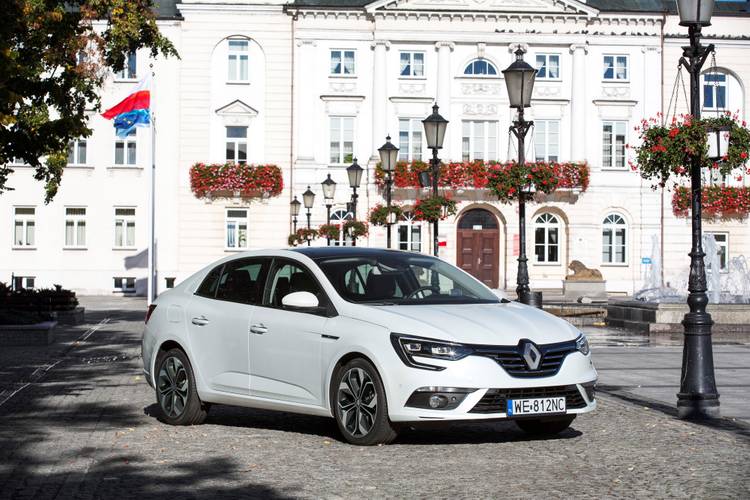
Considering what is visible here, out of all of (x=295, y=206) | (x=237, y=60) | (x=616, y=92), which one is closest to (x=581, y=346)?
(x=295, y=206)

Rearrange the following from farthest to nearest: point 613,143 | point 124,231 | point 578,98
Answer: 1. point 613,143
2. point 578,98
3. point 124,231

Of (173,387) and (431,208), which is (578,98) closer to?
(431,208)

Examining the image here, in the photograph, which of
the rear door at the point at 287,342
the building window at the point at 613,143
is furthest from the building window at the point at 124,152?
the rear door at the point at 287,342

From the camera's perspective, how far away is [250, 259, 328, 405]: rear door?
1054cm

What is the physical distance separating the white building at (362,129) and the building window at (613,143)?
0.07 m

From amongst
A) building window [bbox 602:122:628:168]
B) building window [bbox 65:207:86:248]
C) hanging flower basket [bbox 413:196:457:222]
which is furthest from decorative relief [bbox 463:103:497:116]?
hanging flower basket [bbox 413:196:457:222]

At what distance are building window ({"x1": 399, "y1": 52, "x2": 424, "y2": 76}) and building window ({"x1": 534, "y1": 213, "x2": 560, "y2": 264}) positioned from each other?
872cm

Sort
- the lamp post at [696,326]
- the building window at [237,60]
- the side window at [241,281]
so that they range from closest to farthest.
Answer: the side window at [241,281], the lamp post at [696,326], the building window at [237,60]

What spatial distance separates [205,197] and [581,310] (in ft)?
92.4

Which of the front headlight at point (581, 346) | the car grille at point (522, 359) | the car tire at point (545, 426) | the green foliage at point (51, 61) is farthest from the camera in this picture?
the green foliage at point (51, 61)

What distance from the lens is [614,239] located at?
2383 inches

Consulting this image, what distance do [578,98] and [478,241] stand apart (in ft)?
26.3

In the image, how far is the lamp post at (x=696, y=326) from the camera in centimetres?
1220

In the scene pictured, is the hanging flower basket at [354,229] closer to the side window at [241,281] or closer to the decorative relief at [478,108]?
the decorative relief at [478,108]
